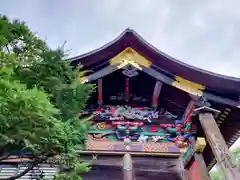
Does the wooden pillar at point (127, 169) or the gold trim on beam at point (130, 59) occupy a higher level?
the gold trim on beam at point (130, 59)

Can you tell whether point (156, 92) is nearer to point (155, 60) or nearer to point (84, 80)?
point (155, 60)

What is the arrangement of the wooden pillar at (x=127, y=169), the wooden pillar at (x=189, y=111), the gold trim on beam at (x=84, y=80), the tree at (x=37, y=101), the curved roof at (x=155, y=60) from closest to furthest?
the tree at (x=37, y=101) < the wooden pillar at (x=127, y=169) < the curved roof at (x=155, y=60) < the gold trim on beam at (x=84, y=80) < the wooden pillar at (x=189, y=111)

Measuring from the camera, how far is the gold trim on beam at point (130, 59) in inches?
230

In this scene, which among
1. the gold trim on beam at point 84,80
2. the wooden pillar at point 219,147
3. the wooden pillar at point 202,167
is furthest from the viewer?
the gold trim on beam at point 84,80

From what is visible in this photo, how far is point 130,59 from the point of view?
584cm

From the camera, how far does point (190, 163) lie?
5270 millimetres

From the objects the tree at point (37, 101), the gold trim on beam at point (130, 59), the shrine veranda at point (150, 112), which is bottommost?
the tree at point (37, 101)

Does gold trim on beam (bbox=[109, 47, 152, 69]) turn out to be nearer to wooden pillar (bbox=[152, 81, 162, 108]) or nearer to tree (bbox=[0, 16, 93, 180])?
wooden pillar (bbox=[152, 81, 162, 108])

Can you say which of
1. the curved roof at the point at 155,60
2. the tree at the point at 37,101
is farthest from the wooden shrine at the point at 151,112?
the tree at the point at 37,101

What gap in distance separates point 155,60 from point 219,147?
2206 millimetres

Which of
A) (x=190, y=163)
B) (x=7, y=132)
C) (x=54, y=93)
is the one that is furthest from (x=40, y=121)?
(x=190, y=163)

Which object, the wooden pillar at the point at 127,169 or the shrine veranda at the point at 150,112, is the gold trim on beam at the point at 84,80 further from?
the wooden pillar at the point at 127,169

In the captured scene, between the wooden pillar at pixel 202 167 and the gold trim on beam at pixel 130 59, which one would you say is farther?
the gold trim on beam at pixel 130 59

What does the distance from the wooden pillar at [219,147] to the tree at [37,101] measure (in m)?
2.18
